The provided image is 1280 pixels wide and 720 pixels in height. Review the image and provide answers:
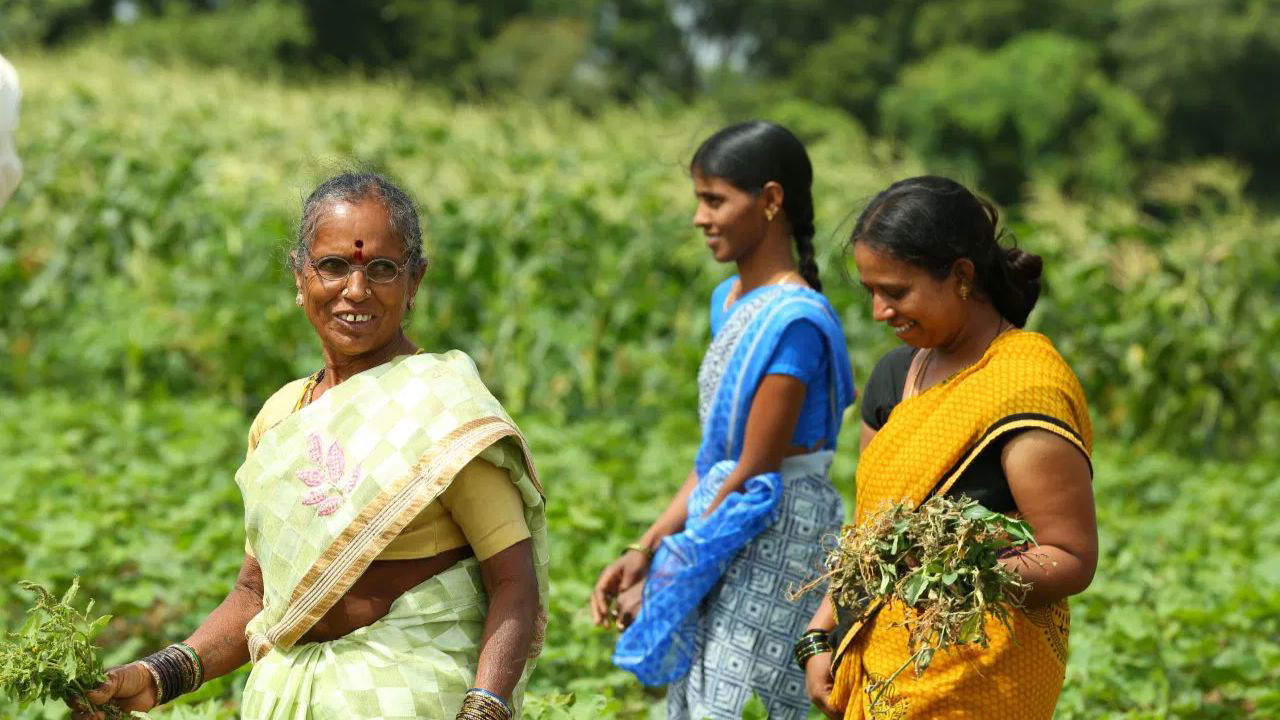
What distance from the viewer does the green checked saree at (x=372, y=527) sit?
2336 millimetres

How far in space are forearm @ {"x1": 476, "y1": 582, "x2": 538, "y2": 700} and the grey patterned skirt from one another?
1068 millimetres

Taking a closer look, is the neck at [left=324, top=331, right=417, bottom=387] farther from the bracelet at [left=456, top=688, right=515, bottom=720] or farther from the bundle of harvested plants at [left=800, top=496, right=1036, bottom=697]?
the bundle of harvested plants at [left=800, top=496, right=1036, bottom=697]

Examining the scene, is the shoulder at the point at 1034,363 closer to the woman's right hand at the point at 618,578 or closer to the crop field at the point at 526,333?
the woman's right hand at the point at 618,578

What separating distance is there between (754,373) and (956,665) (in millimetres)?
1010

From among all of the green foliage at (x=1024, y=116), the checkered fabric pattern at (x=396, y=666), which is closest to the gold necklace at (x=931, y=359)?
the checkered fabric pattern at (x=396, y=666)

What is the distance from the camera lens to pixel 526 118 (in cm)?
1277

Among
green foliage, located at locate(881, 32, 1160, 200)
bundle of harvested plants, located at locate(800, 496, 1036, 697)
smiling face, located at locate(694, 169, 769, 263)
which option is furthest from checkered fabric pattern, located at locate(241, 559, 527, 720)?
green foliage, located at locate(881, 32, 1160, 200)

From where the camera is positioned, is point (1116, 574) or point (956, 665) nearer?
point (956, 665)

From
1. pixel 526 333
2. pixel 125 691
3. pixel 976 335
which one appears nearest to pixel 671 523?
pixel 976 335

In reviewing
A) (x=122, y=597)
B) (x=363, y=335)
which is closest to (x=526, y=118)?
(x=122, y=597)

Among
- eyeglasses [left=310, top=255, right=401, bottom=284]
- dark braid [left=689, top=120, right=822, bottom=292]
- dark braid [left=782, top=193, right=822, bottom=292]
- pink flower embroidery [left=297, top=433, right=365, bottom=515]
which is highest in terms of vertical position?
dark braid [left=689, top=120, right=822, bottom=292]

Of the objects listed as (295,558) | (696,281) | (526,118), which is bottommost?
(295,558)

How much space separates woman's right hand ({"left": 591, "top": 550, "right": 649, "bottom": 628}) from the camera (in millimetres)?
3576

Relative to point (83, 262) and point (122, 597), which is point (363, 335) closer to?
point (122, 597)
